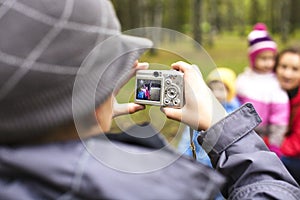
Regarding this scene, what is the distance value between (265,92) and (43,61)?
11.5ft

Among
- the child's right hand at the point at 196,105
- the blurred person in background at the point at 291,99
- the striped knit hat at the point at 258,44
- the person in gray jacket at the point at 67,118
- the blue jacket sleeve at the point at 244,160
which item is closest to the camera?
the person in gray jacket at the point at 67,118

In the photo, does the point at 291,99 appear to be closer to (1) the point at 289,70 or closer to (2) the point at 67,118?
(1) the point at 289,70

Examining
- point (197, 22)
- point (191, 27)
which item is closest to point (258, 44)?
point (197, 22)

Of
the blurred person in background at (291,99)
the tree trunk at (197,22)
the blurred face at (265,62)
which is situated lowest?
the blurred person in background at (291,99)

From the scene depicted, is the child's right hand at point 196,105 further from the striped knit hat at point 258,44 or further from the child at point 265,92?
the striped knit hat at point 258,44

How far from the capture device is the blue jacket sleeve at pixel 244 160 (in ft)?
3.47

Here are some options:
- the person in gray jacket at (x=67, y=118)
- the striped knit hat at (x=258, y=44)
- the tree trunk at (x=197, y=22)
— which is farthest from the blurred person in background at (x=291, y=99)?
the tree trunk at (x=197, y=22)

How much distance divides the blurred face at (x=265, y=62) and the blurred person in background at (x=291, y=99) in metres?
0.14

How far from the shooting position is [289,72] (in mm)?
4027

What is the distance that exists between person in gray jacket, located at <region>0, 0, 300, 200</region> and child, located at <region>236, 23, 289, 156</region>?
10.6 ft

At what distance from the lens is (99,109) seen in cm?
91

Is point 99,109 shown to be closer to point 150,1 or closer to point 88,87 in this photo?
point 88,87

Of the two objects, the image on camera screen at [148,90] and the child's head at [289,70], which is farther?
the child's head at [289,70]

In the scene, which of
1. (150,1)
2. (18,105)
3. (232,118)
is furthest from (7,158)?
(150,1)
